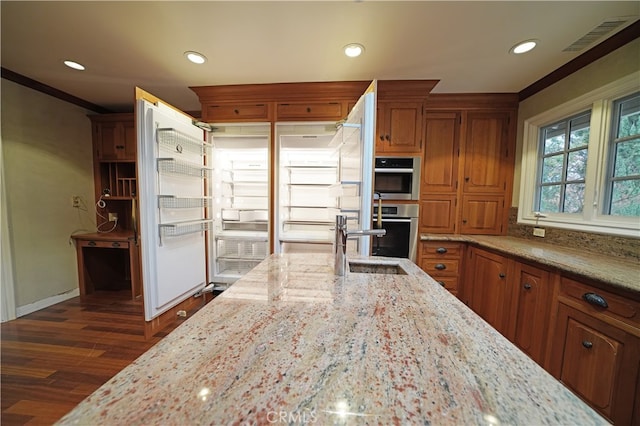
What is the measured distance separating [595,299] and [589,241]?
2.65 ft

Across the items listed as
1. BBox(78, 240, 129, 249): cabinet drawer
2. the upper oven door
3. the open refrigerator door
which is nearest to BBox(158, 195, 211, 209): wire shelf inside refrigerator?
the open refrigerator door

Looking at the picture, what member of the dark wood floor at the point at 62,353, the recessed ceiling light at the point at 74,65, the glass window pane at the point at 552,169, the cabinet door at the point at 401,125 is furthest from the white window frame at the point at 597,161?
the recessed ceiling light at the point at 74,65

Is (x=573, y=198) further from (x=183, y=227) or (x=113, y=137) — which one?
(x=113, y=137)

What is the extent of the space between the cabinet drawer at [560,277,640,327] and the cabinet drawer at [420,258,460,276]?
845 millimetres

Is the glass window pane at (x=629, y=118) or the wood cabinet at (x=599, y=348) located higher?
the glass window pane at (x=629, y=118)

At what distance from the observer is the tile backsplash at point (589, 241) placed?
139 cm

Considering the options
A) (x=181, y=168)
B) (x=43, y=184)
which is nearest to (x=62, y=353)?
(x=181, y=168)

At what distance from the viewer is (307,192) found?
265cm

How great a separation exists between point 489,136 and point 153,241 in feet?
10.6

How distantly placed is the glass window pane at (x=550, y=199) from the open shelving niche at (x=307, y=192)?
6.44 feet

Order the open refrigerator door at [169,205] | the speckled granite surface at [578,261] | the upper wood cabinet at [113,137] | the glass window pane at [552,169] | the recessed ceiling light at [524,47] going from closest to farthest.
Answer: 1. the speckled granite surface at [578,261]
2. the recessed ceiling light at [524,47]
3. the open refrigerator door at [169,205]
4. the glass window pane at [552,169]
5. the upper wood cabinet at [113,137]

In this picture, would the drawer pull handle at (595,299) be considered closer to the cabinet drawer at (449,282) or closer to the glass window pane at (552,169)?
the cabinet drawer at (449,282)

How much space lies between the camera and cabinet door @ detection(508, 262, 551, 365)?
141 centimetres

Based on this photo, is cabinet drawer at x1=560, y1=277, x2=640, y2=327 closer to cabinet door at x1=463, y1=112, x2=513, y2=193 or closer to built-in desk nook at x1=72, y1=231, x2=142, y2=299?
cabinet door at x1=463, y1=112, x2=513, y2=193
